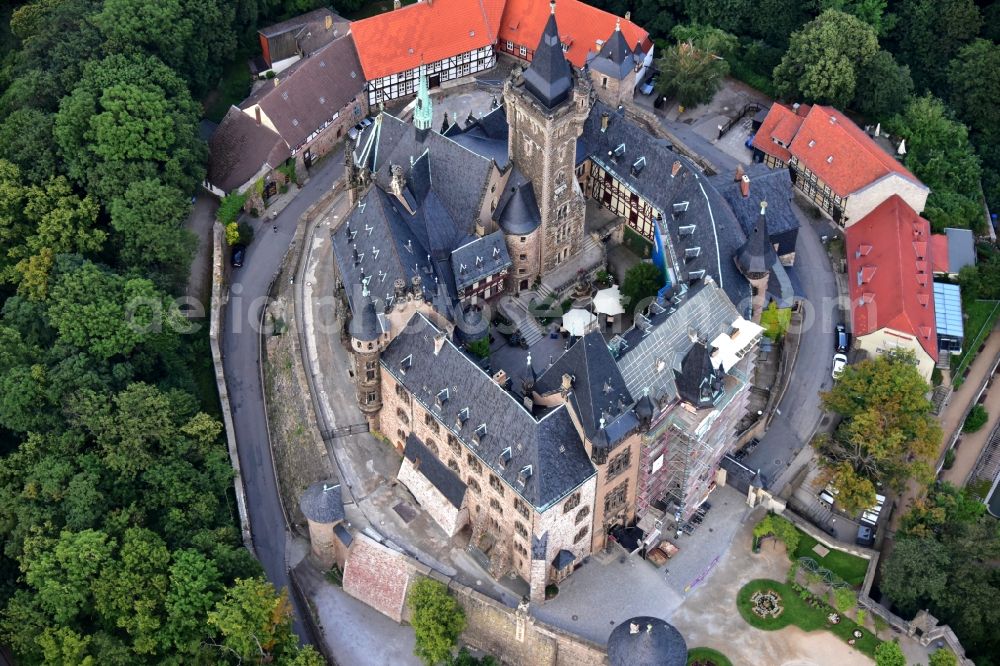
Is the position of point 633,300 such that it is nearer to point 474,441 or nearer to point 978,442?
point 474,441

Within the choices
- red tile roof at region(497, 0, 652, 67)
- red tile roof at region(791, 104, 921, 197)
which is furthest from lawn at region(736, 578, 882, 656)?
red tile roof at region(497, 0, 652, 67)

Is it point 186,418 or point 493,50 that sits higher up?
point 493,50

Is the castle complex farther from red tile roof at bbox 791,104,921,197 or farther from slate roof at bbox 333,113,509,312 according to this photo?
red tile roof at bbox 791,104,921,197

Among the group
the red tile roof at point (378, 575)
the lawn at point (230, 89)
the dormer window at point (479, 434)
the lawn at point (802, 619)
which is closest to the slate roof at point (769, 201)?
the lawn at point (802, 619)

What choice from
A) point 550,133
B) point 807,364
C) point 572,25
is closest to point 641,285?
point 550,133

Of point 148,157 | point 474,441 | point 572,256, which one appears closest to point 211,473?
point 474,441

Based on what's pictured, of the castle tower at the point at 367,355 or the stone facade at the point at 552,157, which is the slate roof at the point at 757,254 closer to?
the stone facade at the point at 552,157
